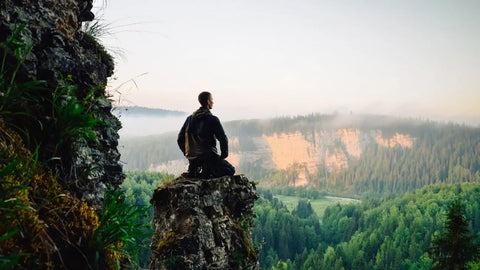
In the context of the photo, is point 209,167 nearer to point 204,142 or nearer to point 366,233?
point 204,142

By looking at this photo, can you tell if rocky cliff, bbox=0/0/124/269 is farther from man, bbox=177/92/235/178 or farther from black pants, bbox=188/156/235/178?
black pants, bbox=188/156/235/178

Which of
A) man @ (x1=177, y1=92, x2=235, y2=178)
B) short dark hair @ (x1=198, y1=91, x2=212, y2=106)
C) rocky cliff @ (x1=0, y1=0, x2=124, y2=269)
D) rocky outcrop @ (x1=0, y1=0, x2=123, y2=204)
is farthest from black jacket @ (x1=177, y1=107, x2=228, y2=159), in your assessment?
rocky cliff @ (x1=0, y1=0, x2=124, y2=269)

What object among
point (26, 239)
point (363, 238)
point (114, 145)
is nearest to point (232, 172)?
point (114, 145)

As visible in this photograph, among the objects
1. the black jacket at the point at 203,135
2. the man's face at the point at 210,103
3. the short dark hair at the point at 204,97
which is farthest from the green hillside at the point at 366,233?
the short dark hair at the point at 204,97

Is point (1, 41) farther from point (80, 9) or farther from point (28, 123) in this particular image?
point (80, 9)

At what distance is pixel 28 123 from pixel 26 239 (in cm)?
102

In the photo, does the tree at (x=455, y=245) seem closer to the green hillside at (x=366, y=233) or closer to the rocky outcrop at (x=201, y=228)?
the rocky outcrop at (x=201, y=228)

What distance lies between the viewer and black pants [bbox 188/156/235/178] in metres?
8.89

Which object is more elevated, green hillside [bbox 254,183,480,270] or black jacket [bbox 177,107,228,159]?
black jacket [bbox 177,107,228,159]

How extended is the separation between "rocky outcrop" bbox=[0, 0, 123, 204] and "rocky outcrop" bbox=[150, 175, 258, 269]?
357 centimetres

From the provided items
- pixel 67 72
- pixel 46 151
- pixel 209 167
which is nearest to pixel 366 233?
pixel 209 167

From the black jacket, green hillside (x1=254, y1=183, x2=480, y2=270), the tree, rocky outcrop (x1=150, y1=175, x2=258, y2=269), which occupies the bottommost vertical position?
green hillside (x1=254, y1=183, x2=480, y2=270)

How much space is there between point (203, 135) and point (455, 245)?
21471 mm

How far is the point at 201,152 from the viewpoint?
871cm
